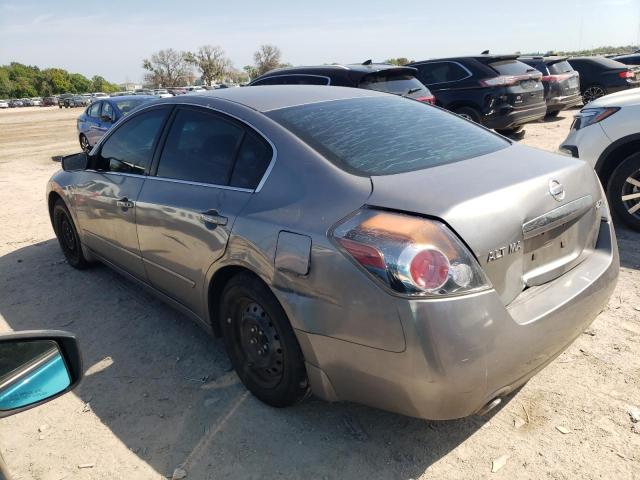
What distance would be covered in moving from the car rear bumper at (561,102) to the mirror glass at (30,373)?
13.3 meters

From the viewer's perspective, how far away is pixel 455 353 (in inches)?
75.8

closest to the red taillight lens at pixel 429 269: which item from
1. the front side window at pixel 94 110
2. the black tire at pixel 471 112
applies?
the black tire at pixel 471 112

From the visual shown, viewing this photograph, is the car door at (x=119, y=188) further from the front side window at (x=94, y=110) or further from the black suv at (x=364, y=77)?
the front side window at (x=94, y=110)

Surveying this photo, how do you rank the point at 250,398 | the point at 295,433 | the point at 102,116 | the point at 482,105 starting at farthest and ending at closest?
the point at 102,116
the point at 482,105
the point at 250,398
the point at 295,433

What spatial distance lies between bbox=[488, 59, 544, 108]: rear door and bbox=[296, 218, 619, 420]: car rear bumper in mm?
8379

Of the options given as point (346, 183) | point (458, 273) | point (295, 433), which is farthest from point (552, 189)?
point (295, 433)

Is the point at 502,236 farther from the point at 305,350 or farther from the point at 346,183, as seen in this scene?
the point at 305,350

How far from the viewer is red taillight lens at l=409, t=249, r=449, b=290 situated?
1.94 meters

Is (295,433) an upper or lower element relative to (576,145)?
lower

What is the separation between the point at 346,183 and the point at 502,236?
2.24 feet

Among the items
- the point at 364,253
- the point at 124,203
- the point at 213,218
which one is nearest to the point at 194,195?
the point at 213,218

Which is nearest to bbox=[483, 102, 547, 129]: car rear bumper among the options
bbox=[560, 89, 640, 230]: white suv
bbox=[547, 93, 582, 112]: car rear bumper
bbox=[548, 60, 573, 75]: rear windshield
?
bbox=[547, 93, 582, 112]: car rear bumper

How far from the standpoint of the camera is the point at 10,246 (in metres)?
5.95

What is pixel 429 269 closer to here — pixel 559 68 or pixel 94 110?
pixel 94 110
